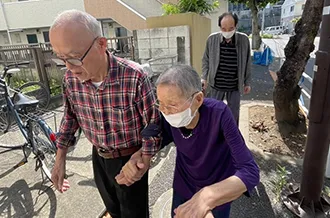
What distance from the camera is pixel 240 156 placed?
1.17 m

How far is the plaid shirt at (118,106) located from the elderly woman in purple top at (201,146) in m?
0.17

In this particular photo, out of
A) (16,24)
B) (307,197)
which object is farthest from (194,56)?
(16,24)

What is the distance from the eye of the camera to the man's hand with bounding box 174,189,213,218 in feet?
3.16

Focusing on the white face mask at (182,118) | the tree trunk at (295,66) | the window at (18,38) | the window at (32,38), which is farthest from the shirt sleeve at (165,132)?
the window at (18,38)

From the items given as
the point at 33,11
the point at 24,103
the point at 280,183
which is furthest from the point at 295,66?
the point at 33,11

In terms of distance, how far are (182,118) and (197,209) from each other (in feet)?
1.56

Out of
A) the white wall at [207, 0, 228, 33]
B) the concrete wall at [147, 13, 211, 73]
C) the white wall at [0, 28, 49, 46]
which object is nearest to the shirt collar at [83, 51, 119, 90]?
the concrete wall at [147, 13, 211, 73]

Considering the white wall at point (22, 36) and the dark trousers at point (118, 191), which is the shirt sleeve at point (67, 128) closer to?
the dark trousers at point (118, 191)

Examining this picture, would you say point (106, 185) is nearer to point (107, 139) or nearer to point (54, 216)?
point (107, 139)

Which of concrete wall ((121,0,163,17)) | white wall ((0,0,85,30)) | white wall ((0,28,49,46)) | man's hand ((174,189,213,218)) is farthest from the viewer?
white wall ((0,28,49,46))

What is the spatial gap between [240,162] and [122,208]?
1.06 metres

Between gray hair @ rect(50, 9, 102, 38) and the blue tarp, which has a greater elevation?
gray hair @ rect(50, 9, 102, 38)

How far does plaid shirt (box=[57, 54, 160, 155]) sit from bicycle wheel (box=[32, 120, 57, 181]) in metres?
1.61

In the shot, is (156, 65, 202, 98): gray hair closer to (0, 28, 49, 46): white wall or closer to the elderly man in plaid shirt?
the elderly man in plaid shirt
